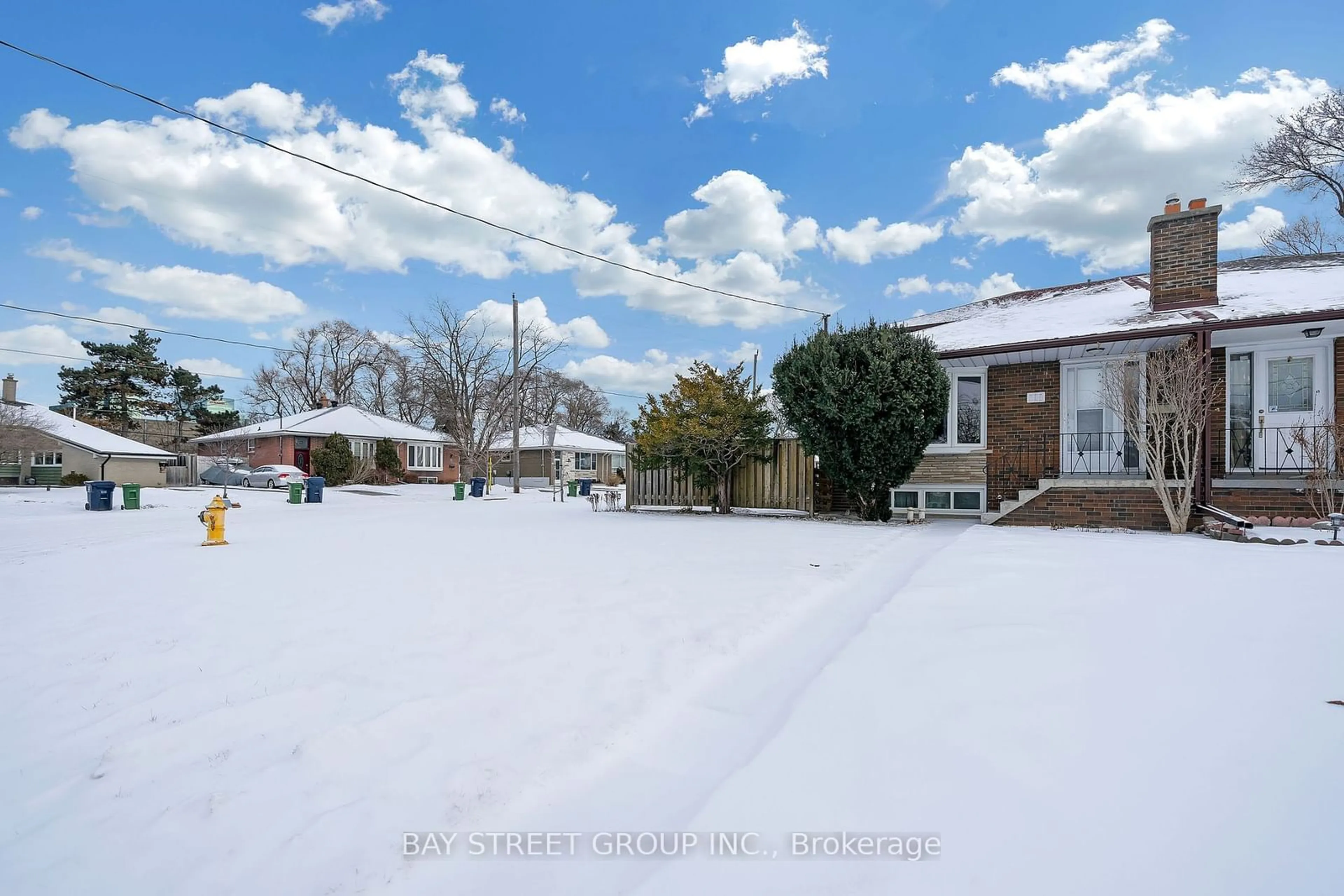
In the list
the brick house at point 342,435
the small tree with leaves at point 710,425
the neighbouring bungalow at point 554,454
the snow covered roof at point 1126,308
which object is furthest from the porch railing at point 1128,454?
the neighbouring bungalow at point 554,454

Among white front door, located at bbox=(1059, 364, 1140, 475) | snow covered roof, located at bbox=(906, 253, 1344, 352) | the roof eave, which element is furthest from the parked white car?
white front door, located at bbox=(1059, 364, 1140, 475)

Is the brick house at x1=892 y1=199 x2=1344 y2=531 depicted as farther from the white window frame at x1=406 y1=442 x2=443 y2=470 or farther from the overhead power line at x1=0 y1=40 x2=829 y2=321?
the white window frame at x1=406 y1=442 x2=443 y2=470

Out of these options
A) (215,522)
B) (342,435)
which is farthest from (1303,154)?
(342,435)

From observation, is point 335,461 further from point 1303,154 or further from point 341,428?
point 1303,154

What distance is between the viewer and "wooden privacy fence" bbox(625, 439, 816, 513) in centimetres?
1362

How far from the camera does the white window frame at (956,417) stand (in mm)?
12789

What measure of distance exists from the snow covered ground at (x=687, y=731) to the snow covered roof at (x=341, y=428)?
30.1 meters

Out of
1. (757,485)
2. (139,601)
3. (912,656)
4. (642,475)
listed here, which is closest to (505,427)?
(642,475)

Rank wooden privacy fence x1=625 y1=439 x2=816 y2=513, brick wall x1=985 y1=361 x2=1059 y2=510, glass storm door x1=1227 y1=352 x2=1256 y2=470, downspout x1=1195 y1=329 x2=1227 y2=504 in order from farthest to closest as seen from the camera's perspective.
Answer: wooden privacy fence x1=625 y1=439 x2=816 y2=513, brick wall x1=985 y1=361 x2=1059 y2=510, glass storm door x1=1227 y1=352 x2=1256 y2=470, downspout x1=1195 y1=329 x2=1227 y2=504

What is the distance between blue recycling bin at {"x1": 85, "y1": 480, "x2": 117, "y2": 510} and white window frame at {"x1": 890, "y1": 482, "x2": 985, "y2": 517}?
69.8ft

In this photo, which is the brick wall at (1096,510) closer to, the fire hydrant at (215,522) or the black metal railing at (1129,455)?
the black metal railing at (1129,455)

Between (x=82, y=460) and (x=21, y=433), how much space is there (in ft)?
14.0

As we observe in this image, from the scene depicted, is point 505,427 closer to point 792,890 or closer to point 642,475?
point 642,475

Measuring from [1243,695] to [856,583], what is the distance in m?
3.32
